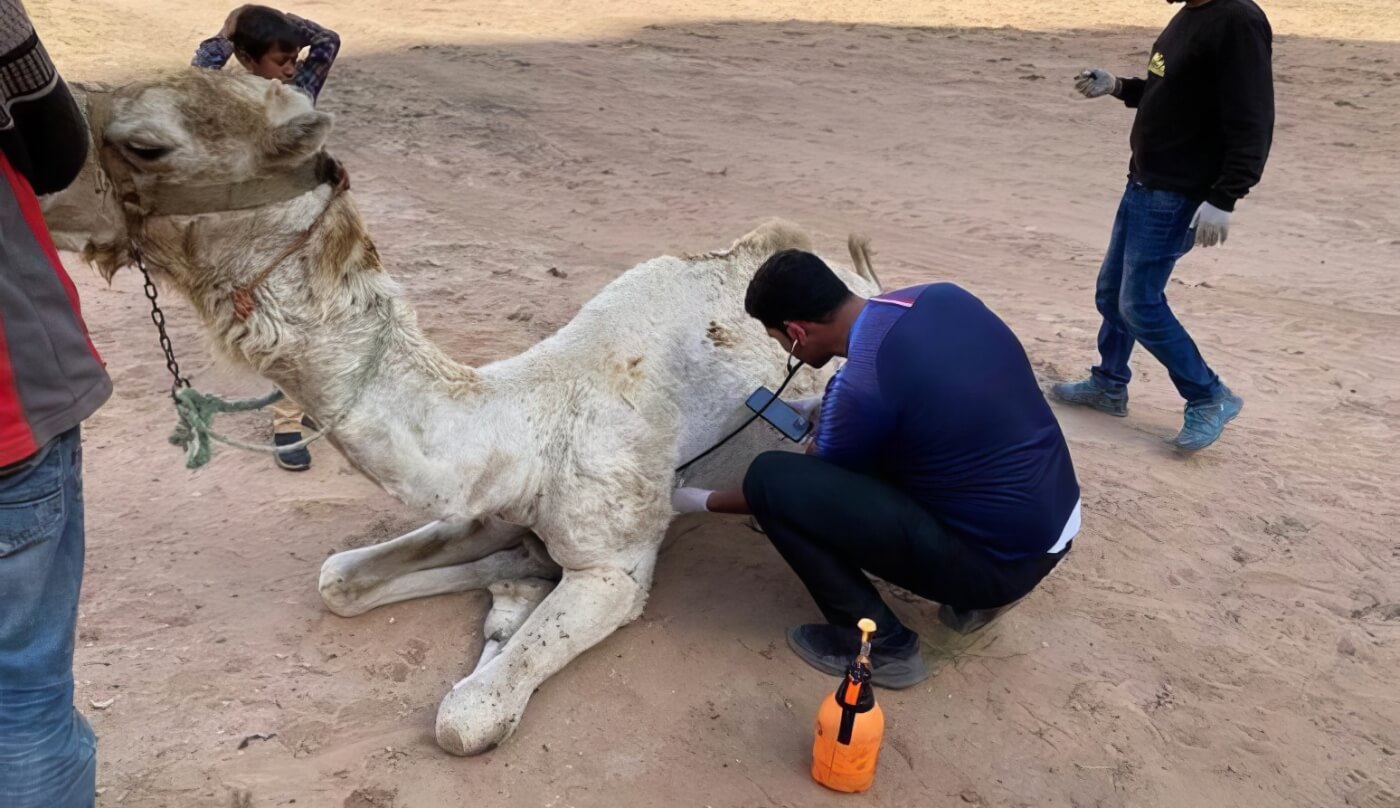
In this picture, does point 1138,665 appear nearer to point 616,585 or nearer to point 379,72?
point 616,585

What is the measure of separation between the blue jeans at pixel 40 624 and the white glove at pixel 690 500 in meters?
2.07

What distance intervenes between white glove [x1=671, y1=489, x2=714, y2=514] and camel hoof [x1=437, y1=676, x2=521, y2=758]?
38.1 inches

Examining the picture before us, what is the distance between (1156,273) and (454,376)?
3.80 m

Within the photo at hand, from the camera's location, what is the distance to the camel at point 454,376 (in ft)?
9.11

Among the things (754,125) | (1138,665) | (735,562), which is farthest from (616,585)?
(754,125)

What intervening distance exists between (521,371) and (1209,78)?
362cm

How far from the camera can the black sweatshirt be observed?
4.93m

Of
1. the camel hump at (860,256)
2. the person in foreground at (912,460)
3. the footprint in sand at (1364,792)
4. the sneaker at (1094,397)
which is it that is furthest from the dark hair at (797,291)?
the sneaker at (1094,397)

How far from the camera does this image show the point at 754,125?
41.7ft

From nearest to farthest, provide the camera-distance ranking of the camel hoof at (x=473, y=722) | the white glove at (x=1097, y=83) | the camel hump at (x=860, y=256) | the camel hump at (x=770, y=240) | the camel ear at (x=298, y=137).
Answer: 1. the camel ear at (x=298, y=137)
2. the camel hoof at (x=473, y=722)
3. the camel hump at (x=770, y=240)
4. the camel hump at (x=860, y=256)
5. the white glove at (x=1097, y=83)

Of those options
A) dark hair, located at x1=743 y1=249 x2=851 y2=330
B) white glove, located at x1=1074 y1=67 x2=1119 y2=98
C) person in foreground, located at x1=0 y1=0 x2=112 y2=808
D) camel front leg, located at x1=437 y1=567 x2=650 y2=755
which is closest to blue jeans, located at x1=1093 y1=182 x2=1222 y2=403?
white glove, located at x1=1074 y1=67 x2=1119 y2=98

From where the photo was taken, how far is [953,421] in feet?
11.2

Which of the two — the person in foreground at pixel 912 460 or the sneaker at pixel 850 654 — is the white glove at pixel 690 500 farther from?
the sneaker at pixel 850 654

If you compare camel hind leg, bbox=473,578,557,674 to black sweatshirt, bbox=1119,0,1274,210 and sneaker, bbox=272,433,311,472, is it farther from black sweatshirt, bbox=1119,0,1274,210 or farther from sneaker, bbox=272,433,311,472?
black sweatshirt, bbox=1119,0,1274,210
